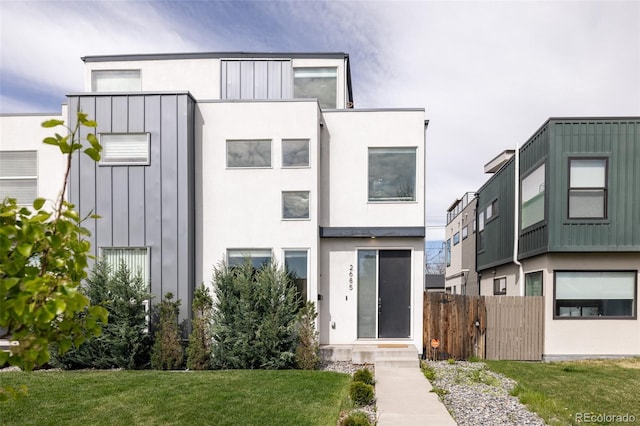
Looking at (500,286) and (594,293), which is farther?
(500,286)

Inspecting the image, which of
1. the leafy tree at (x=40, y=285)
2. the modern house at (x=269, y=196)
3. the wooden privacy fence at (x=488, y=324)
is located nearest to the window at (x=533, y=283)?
the wooden privacy fence at (x=488, y=324)

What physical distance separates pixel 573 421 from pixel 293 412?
3.75 metres

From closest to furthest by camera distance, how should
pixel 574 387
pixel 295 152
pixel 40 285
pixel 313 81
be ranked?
pixel 40 285 < pixel 574 387 < pixel 295 152 < pixel 313 81

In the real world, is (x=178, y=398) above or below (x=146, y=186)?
below

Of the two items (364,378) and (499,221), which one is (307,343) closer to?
(364,378)

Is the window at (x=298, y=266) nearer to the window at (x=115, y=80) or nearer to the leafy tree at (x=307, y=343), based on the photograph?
the leafy tree at (x=307, y=343)

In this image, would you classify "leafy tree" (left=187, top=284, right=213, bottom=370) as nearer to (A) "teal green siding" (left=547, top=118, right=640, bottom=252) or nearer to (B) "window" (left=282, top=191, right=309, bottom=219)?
(B) "window" (left=282, top=191, right=309, bottom=219)

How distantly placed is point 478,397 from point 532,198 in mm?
6584

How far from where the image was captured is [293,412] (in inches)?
227

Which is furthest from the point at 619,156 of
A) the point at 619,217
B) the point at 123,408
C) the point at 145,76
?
the point at 145,76

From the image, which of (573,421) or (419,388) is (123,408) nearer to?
(419,388)

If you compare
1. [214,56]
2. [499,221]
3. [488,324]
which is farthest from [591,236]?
[214,56]

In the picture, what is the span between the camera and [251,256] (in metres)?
9.45

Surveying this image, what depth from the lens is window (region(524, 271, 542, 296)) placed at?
35.4 ft
